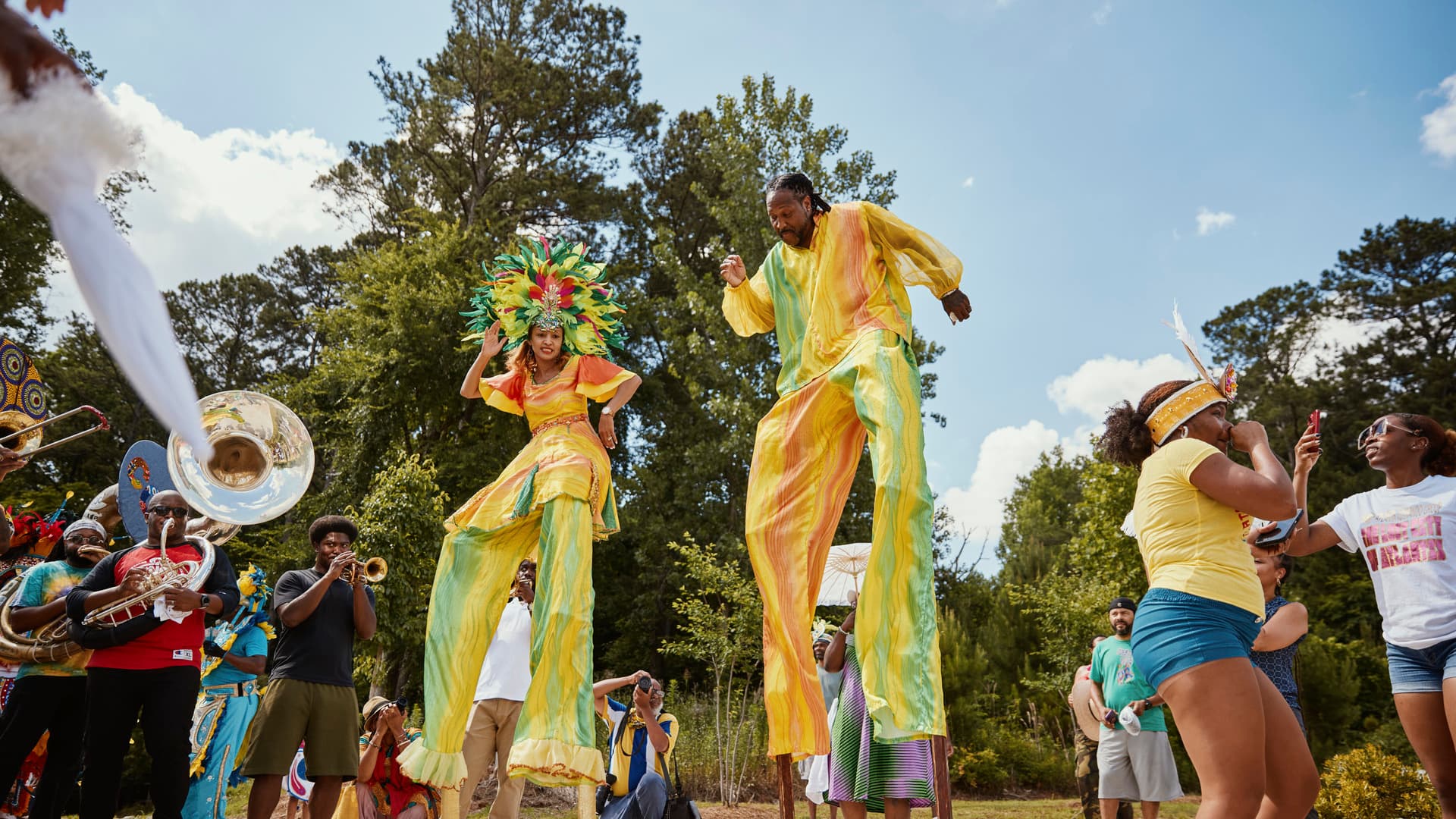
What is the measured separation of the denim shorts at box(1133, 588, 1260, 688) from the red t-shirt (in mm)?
4212

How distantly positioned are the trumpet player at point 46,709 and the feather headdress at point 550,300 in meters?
2.72

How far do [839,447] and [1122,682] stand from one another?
4.63 metres

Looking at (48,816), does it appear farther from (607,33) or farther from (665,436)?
(607,33)

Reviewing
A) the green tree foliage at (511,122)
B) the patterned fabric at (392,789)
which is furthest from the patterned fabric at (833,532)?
the green tree foliage at (511,122)

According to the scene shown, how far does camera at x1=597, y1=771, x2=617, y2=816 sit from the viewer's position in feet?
21.5

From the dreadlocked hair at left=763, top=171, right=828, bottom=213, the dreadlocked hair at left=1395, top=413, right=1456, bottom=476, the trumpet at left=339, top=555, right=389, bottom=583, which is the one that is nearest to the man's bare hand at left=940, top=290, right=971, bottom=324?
the dreadlocked hair at left=763, top=171, right=828, bottom=213

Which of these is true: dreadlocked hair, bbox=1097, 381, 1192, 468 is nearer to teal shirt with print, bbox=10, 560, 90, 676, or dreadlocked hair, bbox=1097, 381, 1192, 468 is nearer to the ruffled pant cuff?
the ruffled pant cuff

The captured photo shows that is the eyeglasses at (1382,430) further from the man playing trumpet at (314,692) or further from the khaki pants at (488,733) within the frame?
the man playing trumpet at (314,692)

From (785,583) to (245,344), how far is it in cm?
2899

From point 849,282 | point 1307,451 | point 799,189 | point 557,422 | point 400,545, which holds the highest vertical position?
point 799,189

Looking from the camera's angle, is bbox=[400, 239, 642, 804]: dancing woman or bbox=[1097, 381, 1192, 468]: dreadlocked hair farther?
Answer: bbox=[400, 239, 642, 804]: dancing woman

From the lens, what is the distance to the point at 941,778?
11.1ft

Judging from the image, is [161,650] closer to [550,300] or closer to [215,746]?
[215,746]

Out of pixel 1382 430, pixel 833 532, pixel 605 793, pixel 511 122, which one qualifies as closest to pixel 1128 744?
pixel 605 793
